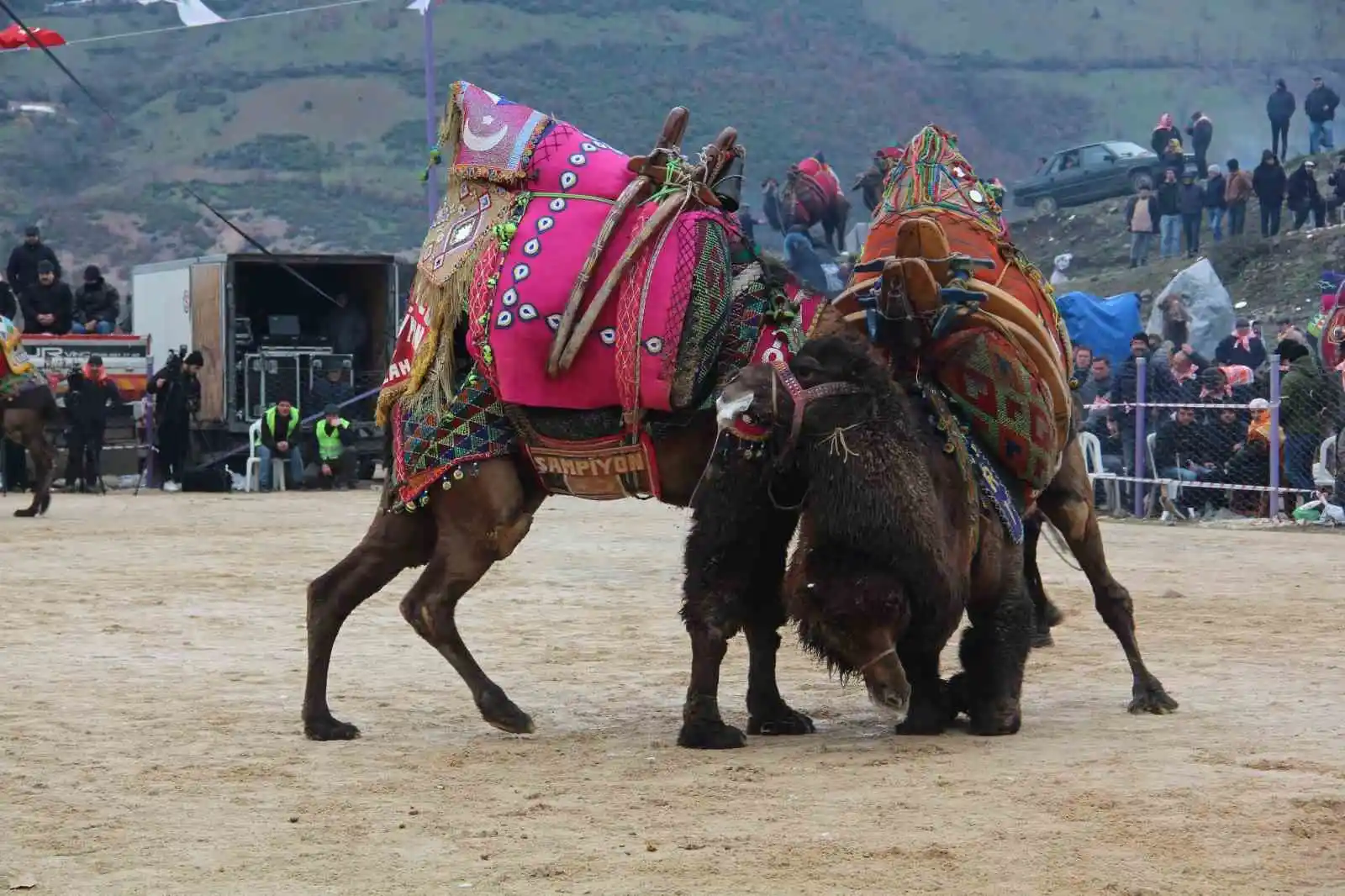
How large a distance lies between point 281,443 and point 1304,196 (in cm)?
1688

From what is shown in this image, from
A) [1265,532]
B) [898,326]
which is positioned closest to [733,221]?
[898,326]

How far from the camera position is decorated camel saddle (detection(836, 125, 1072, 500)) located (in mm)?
7031

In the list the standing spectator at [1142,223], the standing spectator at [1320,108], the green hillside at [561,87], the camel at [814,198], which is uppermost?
the green hillside at [561,87]

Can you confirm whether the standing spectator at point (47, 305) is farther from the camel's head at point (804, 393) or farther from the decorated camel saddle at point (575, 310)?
the camel's head at point (804, 393)

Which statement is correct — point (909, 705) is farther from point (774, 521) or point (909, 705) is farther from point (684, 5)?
point (684, 5)

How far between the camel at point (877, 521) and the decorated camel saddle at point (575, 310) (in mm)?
502

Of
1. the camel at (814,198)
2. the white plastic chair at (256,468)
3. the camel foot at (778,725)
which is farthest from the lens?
the white plastic chair at (256,468)

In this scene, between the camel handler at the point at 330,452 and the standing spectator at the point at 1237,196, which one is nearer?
the camel handler at the point at 330,452

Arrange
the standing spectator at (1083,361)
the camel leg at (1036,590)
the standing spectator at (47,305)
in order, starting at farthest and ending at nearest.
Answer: the standing spectator at (47,305), the standing spectator at (1083,361), the camel leg at (1036,590)

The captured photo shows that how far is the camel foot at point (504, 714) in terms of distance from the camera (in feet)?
24.4

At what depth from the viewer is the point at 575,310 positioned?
23.7ft

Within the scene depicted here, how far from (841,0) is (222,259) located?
5371 cm

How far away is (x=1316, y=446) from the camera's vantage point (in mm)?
17031

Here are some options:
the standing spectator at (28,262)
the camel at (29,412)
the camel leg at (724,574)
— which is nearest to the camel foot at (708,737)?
the camel leg at (724,574)
